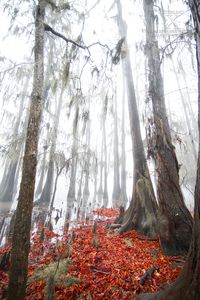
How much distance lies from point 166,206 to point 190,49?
3.21 meters

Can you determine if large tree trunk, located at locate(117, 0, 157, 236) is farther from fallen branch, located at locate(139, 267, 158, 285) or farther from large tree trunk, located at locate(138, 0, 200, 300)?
large tree trunk, located at locate(138, 0, 200, 300)

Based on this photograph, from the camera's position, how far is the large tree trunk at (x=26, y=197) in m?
2.59

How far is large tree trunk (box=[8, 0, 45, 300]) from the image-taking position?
259cm

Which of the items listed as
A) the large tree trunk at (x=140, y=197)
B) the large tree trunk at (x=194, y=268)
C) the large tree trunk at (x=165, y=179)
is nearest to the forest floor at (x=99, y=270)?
the large tree trunk at (x=165, y=179)

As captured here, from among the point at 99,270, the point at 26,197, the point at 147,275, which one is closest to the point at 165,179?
the point at 147,275

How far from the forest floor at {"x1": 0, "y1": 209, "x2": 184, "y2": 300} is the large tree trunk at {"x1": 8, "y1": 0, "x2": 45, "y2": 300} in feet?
1.41

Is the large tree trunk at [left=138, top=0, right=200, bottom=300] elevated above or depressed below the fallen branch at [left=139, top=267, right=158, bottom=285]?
above

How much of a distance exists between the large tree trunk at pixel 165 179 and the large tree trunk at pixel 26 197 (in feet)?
7.92

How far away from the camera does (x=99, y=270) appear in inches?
140

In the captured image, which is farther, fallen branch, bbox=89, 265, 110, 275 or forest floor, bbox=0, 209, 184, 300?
fallen branch, bbox=89, 265, 110, 275

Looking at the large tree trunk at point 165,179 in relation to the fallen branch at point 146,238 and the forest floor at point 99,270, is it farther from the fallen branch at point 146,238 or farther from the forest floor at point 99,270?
the fallen branch at point 146,238

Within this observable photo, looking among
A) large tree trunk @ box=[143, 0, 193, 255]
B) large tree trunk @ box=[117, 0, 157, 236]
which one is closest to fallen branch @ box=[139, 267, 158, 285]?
large tree trunk @ box=[143, 0, 193, 255]

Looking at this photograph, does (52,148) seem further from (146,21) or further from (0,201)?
(146,21)

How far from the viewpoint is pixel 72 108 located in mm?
4879
